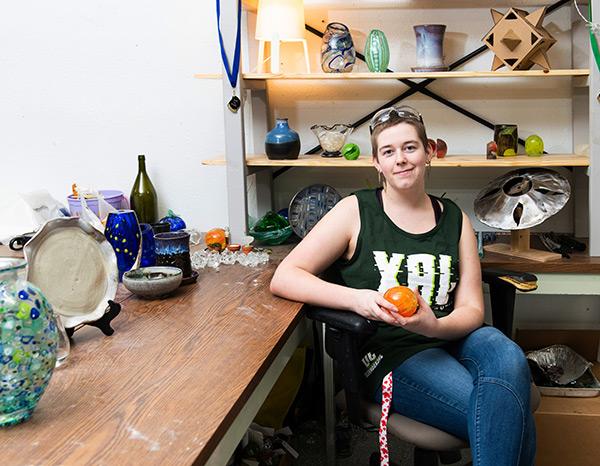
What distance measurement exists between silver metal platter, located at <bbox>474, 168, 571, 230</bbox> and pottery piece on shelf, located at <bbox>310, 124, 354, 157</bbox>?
548 millimetres

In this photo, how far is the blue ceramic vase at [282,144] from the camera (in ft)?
9.91

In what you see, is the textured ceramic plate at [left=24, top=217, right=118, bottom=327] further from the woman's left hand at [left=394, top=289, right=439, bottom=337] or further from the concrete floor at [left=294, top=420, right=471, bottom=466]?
the concrete floor at [left=294, top=420, right=471, bottom=466]

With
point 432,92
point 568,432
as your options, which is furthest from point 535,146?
point 568,432

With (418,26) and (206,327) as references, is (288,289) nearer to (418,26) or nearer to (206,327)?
(206,327)

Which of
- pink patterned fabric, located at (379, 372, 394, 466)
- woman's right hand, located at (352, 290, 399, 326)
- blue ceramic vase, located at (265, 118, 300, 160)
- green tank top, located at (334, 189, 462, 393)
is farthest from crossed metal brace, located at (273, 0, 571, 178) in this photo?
pink patterned fabric, located at (379, 372, 394, 466)

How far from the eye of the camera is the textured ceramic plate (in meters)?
1.91

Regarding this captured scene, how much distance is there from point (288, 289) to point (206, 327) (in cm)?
30

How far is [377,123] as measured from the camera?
7.77 ft

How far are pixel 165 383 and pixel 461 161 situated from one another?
1626 millimetres

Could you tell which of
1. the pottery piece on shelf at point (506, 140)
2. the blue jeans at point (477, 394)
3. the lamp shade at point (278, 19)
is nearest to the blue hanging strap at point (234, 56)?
the lamp shade at point (278, 19)

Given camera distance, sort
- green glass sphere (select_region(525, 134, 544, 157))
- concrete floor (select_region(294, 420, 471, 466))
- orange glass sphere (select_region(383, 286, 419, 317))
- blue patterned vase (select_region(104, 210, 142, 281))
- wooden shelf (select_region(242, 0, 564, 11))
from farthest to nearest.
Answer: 1. wooden shelf (select_region(242, 0, 564, 11))
2. green glass sphere (select_region(525, 134, 544, 157))
3. concrete floor (select_region(294, 420, 471, 466))
4. blue patterned vase (select_region(104, 210, 142, 281))
5. orange glass sphere (select_region(383, 286, 419, 317))

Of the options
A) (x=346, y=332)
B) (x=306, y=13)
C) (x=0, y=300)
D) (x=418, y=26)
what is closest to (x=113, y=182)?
(x=306, y=13)

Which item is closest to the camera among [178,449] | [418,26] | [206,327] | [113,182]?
[178,449]

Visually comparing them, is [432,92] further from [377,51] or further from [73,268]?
[73,268]
